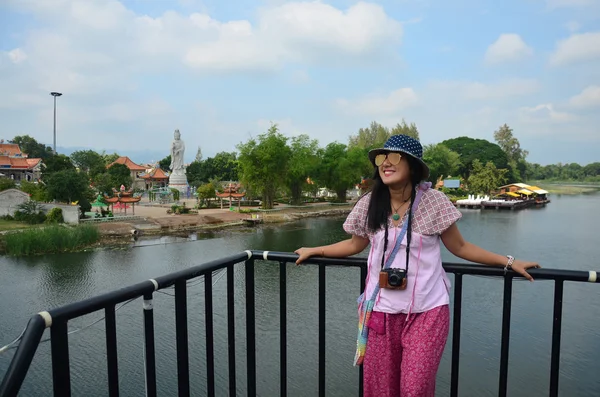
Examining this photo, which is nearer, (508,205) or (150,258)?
(150,258)

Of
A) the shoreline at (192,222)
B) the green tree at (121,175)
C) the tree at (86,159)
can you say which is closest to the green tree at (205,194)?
the shoreline at (192,222)

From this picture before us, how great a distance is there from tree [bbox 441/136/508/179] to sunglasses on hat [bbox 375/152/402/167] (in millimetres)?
49219

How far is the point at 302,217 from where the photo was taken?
25766 millimetres

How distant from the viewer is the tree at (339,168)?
30.5m

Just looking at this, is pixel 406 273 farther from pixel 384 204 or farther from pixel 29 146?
pixel 29 146

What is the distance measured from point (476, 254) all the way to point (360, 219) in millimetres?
428

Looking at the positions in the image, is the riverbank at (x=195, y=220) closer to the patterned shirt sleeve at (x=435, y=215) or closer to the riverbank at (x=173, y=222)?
the riverbank at (x=173, y=222)

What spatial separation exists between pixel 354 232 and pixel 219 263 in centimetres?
53

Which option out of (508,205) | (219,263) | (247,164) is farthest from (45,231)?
(508,205)

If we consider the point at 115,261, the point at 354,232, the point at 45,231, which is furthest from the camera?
the point at 45,231

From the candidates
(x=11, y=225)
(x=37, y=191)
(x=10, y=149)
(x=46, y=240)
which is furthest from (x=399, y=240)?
(x=10, y=149)

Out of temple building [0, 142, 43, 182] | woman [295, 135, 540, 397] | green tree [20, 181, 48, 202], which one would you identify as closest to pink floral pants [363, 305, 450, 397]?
woman [295, 135, 540, 397]

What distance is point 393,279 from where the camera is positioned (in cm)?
155

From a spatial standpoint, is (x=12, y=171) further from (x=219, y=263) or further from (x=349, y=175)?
(x=219, y=263)
